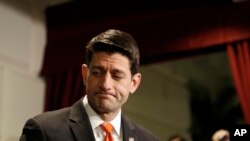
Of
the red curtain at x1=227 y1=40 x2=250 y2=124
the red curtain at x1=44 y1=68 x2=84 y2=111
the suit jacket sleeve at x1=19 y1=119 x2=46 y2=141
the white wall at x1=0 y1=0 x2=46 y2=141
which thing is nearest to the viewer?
the suit jacket sleeve at x1=19 y1=119 x2=46 y2=141

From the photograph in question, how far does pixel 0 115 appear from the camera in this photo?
3570 mm

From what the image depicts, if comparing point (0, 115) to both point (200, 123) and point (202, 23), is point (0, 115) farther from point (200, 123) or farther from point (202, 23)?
point (200, 123)

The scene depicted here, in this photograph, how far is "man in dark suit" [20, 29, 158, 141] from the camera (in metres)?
1.44

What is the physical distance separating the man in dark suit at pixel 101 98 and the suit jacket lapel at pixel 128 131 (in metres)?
0.01

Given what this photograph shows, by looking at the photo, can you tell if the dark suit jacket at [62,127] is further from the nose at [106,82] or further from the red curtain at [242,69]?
the red curtain at [242,69]

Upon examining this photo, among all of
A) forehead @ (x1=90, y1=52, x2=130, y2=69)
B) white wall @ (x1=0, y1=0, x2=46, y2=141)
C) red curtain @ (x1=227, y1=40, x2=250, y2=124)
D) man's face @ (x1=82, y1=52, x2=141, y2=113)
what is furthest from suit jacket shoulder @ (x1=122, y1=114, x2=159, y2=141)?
white wall @ (x1=0, y1=0, x2=46, y2=141)

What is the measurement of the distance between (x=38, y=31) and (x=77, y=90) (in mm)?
673

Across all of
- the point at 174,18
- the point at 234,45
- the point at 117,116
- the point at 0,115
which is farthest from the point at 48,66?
the point at 117,116

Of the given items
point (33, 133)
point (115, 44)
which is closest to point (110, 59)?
point (115, 44)

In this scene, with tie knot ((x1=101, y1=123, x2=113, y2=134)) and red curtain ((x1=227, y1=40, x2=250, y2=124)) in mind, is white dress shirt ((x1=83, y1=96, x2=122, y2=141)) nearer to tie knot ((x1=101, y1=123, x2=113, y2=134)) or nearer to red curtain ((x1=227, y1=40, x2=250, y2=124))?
tie knot ((x1=101, y1=123, x2=113, y2=134))

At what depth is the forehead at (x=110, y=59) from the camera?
147 centimetres

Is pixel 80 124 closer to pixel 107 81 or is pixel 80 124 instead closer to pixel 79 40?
pixel 107 81

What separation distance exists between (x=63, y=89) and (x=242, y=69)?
159 centimetres

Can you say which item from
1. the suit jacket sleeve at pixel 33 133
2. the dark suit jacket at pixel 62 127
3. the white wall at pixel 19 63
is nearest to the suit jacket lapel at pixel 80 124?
the dark suit jacket at pixel 62 127
